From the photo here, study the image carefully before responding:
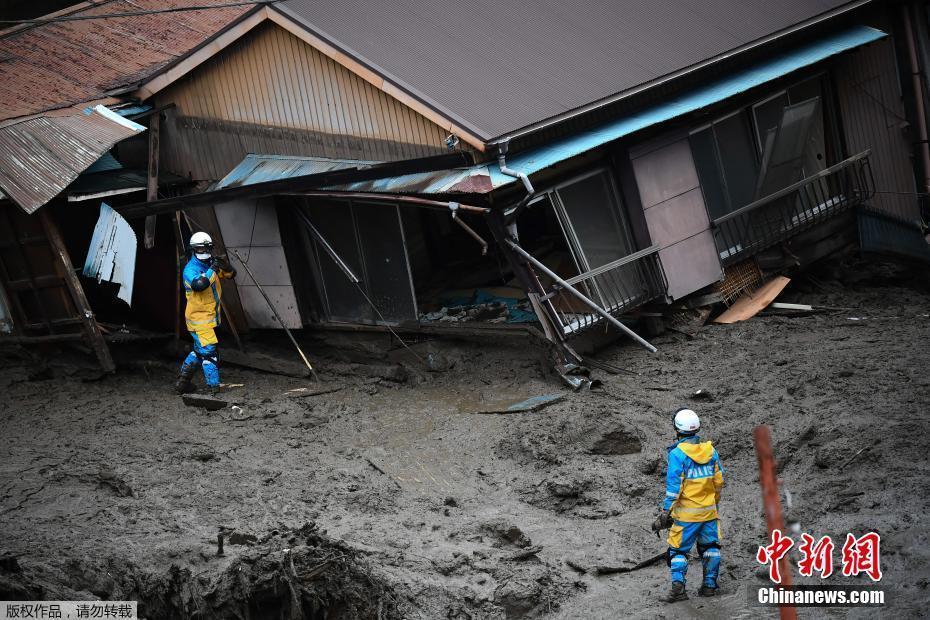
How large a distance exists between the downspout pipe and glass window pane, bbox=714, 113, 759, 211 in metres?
2.63

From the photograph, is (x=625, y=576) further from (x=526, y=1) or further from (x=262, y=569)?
(x=526, y=1)

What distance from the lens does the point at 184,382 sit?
1228cm

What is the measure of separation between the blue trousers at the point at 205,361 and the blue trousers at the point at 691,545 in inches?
271

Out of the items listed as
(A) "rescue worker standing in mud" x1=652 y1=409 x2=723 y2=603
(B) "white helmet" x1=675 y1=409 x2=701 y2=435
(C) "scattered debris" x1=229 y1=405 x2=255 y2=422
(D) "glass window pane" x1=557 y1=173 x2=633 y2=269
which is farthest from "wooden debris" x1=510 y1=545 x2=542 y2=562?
(D) "glass window pane" x1=557 y1=173 x2=633 y2=269

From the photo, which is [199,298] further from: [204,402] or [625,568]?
[625,568]

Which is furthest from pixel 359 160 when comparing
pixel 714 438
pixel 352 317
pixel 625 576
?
pixel 625 576

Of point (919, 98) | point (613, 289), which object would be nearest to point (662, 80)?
point (613, 289)

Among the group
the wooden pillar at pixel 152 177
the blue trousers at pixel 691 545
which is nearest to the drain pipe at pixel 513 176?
the blue trousers at pixel 691 545

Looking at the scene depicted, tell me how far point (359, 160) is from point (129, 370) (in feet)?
14.1

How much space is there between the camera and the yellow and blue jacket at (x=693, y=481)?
282 inches

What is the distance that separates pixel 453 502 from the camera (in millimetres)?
9250

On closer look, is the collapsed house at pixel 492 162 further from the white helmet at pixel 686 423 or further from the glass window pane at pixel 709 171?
the white helmet at pixel 686 423

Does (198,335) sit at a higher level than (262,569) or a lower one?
higher

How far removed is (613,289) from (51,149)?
742cm
